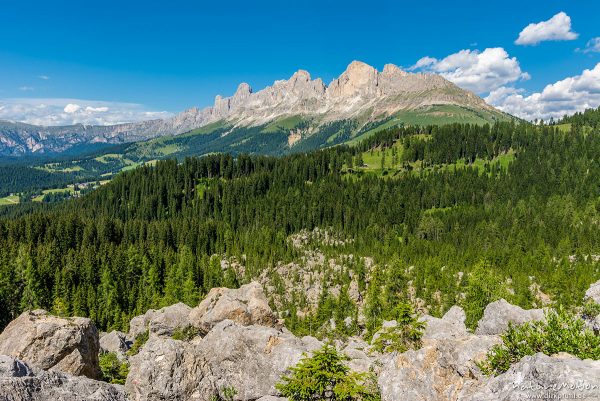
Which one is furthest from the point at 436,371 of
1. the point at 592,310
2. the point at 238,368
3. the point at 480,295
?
the point at 480,295

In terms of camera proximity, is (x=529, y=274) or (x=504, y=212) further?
(x=504, y=212)

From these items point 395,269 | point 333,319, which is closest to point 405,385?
point 333,319

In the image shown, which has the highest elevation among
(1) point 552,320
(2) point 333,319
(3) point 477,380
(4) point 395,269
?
(1) point 552,320

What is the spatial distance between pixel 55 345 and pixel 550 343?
157 feet

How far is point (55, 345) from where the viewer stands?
1582 inches

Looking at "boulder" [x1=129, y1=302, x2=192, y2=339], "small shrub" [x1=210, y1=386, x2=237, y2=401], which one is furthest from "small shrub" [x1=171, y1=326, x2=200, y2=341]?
"small shrub" [x1=210, y1=386, x2=237, y2=401]

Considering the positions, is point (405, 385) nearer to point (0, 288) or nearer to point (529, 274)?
point (0, 288)

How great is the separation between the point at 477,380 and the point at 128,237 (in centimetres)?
17012

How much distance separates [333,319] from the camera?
351ft

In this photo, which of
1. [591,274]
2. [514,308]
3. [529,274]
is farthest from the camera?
[529,274]

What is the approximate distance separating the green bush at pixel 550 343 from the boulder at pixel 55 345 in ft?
138

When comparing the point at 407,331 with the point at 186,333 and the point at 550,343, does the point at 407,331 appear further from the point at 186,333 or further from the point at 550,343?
the point at 186,333

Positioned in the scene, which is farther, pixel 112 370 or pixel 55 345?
pixel 112 370

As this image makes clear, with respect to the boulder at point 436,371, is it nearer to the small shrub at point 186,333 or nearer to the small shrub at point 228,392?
the small shrub at point 228,392
